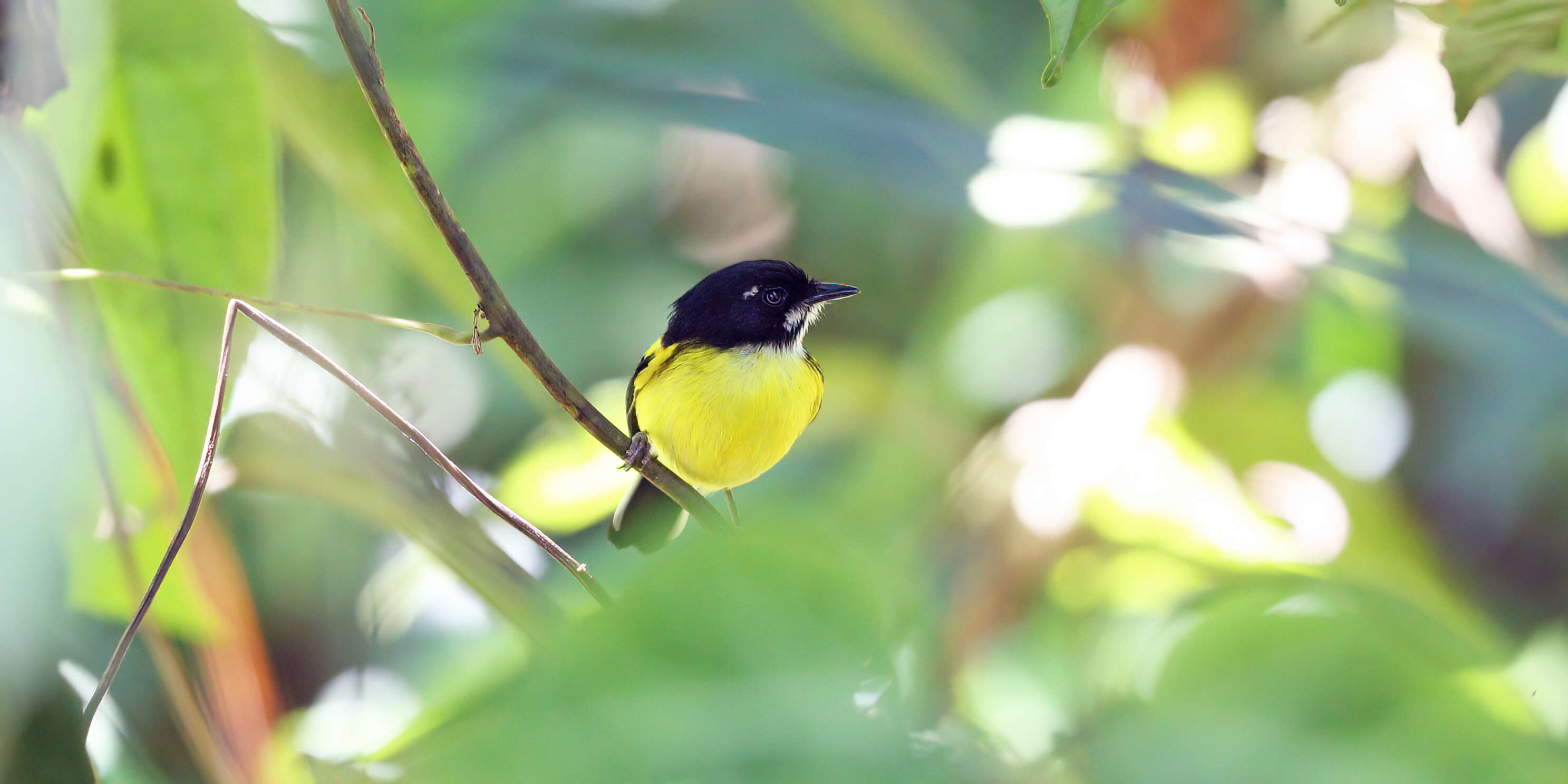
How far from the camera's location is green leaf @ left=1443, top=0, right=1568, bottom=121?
27cm

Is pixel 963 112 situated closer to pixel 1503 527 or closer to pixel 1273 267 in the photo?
pixel 1273 267

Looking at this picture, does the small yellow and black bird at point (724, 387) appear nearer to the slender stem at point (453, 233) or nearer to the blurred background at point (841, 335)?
the blurred background at point (841, 335)

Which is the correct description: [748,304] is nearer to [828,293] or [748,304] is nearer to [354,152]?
[828,293]

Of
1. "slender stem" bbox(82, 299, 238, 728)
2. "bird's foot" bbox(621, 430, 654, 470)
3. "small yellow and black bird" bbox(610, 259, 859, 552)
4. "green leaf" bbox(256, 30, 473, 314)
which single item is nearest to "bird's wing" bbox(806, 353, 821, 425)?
"small yellow and black bird" bbox(610, 259, 859, 552)

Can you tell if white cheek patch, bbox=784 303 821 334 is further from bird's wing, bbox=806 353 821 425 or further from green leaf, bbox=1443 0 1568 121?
green leaf, bbox=1443 0 1568 121

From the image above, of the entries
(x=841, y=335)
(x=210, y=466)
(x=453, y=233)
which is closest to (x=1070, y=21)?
(x=453, y=233)

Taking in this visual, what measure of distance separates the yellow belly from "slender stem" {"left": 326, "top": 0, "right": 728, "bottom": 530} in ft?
0.60

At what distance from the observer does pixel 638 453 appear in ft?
1.15

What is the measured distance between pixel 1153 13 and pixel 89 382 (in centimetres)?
81

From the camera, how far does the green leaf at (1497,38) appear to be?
27cm

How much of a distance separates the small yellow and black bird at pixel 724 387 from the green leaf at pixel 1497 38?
0.27 m

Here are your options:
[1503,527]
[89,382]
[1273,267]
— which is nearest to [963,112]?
[1273,267]

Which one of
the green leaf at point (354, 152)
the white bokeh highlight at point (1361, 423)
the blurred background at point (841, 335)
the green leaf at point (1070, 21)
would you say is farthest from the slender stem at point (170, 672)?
the white bokeh highlight at point (1361, 423)

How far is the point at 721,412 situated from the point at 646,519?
9 centimetres
